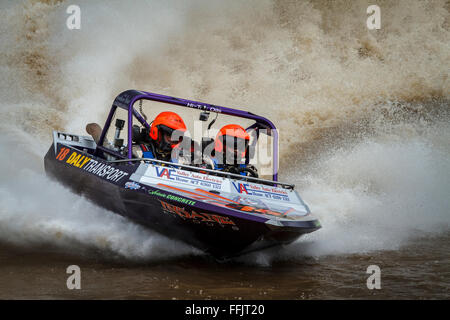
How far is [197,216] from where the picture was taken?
472 cm

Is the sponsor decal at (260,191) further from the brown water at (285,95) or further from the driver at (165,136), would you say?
the driver at (165,136)

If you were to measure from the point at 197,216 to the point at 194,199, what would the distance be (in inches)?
7.1

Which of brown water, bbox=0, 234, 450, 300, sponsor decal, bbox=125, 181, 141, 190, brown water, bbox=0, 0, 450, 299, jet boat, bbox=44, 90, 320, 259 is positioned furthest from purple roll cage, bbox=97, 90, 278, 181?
brown water, bbox=0, 234, 450, 300

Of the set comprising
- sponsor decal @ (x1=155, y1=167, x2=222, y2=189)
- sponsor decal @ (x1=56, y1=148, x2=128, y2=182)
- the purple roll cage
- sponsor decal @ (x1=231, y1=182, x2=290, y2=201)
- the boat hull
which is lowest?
the boat hull

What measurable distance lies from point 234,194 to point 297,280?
1212mm

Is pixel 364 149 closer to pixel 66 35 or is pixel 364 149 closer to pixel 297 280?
pixel 297 280

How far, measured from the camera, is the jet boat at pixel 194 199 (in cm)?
464

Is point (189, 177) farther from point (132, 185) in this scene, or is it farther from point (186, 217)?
point (186, 217)

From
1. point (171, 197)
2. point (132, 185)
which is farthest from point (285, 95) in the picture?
point (171, 197)

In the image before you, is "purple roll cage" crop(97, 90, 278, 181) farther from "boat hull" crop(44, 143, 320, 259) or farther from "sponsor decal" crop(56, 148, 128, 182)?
"boat hull" crop(44, 143, 320, 259)

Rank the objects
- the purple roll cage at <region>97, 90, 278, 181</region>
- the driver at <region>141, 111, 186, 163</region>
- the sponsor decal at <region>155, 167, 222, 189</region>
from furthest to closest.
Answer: the driver at <region>141, 111, 186, 163</region>, the purple roll cage at <region>97, 90, 278, 181</region>, the sponsor decal at <region>155, 167, 222, 189</region>

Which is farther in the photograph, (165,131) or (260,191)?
(165,131)

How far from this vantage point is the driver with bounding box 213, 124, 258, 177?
615cm
